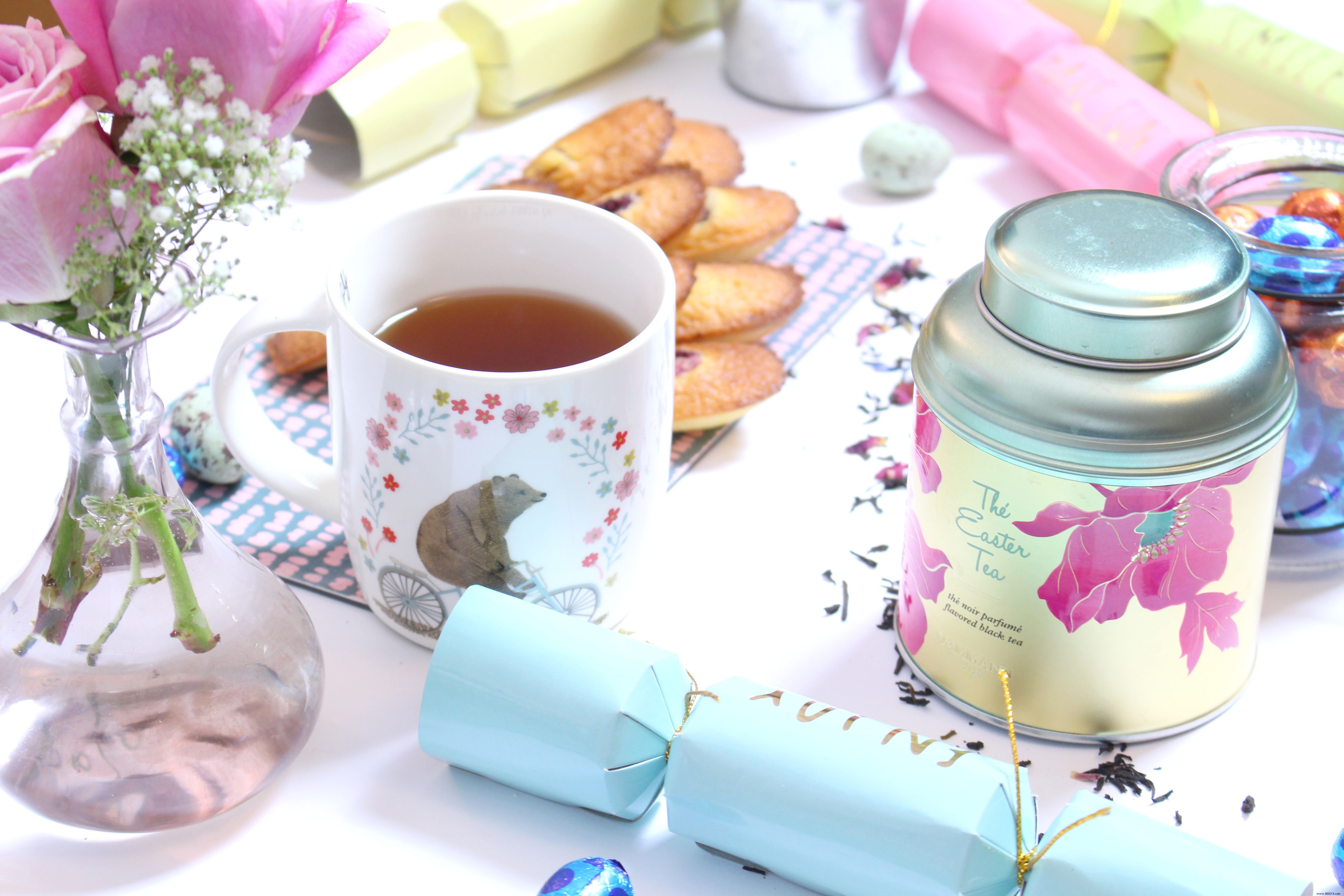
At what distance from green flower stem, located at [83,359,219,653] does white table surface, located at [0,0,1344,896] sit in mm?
90

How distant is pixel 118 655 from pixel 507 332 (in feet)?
0.80

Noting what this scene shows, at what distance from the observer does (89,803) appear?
0.50 metres

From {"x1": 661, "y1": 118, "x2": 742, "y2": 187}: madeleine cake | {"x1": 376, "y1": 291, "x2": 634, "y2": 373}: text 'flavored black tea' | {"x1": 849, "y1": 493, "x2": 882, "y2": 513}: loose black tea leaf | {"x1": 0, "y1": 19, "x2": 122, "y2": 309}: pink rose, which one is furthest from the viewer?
{"x1": 661, "y1": 118, "x2": 742, "y2": 187}: madeleine cake

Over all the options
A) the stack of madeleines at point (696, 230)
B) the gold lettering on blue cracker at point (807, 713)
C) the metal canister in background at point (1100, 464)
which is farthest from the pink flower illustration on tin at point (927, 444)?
the stack of madeleines at point (696, 230)

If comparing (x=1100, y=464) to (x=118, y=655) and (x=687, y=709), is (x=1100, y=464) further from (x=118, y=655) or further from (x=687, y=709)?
(x=118, y=655)

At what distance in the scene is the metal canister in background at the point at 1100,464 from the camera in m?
0.47

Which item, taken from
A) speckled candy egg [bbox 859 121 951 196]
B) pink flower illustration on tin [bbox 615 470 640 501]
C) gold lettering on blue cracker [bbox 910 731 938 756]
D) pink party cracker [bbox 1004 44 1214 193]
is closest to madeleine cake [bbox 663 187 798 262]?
speckled candy egg [bbox 859 121 951 196]

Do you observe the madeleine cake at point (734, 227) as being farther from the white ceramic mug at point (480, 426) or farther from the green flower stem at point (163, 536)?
the green flower stem at point (163, 536)

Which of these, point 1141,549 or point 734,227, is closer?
point 1141,549

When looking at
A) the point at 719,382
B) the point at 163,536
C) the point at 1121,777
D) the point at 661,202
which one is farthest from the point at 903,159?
the point at 163,536

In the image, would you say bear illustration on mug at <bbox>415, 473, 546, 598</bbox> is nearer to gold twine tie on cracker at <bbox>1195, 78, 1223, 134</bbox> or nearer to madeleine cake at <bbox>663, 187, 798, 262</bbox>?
madeleine cake at <bbox>663, 187, 798, 262</bbox>

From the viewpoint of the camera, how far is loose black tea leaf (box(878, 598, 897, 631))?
646 millimetres

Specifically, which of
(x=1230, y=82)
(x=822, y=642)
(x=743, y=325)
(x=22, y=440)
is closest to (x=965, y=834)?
(x=822, y=642)

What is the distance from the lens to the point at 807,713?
514 millimetres
